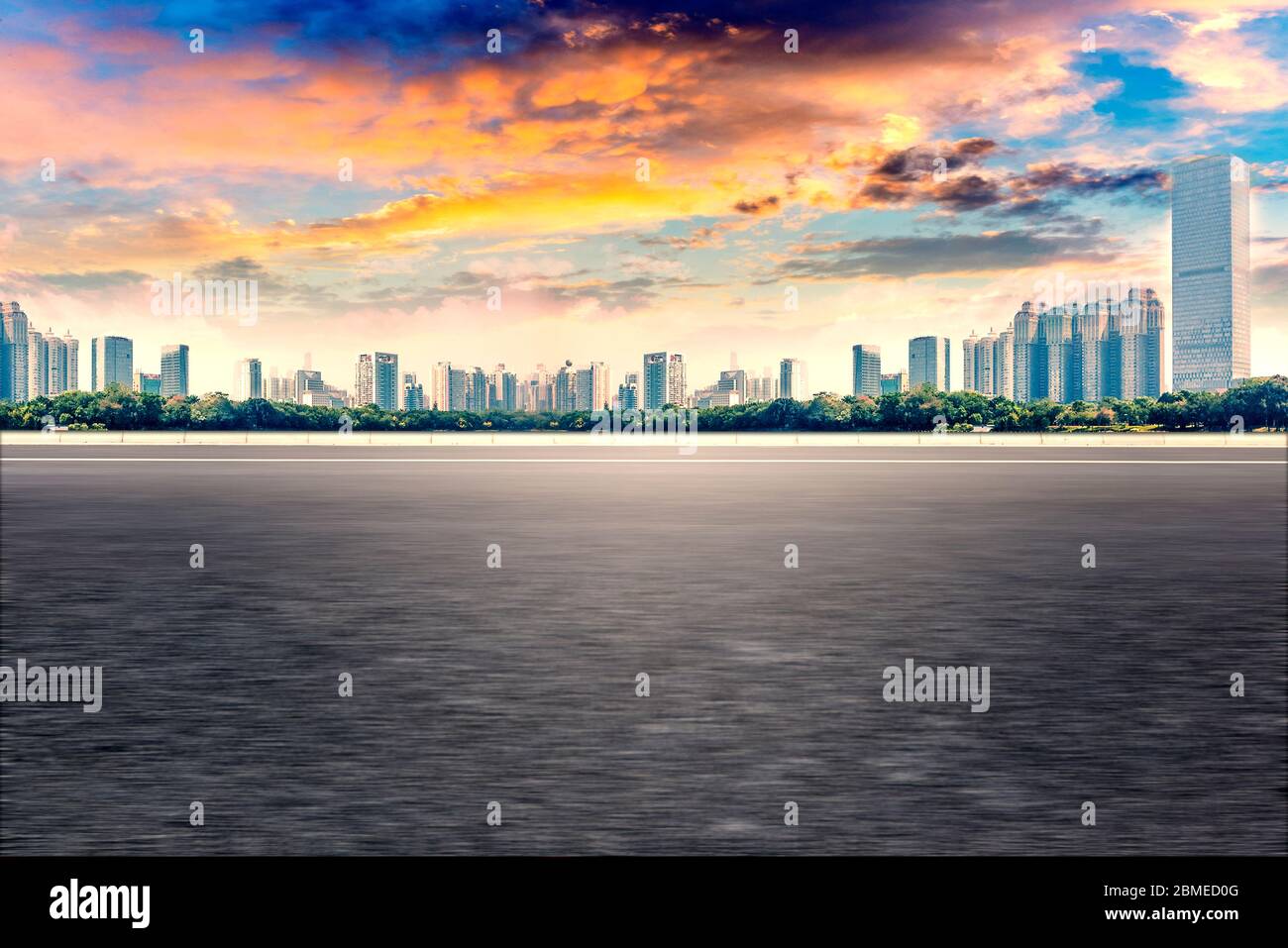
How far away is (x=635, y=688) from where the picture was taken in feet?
26.3

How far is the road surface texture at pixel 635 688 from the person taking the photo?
17.4ft

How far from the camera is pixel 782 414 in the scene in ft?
528

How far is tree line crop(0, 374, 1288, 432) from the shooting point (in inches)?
5827

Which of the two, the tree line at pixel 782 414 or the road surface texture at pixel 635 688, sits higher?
the tree line at pixel 782 414

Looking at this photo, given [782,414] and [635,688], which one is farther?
[782,414]

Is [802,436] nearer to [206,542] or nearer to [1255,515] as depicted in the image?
[1255,515]

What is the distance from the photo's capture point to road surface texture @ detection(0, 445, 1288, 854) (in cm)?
529

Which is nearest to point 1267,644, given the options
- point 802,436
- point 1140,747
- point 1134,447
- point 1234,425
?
point 1140,747

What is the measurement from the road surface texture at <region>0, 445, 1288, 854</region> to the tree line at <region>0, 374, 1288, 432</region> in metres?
135

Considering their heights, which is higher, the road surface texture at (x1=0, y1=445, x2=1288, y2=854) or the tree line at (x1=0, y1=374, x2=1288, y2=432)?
the tree line at (x1=0, y1=374, x2=1288, y2=432)

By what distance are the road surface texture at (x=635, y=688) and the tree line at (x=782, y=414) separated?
5317 inches

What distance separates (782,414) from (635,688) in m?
154

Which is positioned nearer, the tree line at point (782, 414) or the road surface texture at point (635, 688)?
the road surface texture at point (635, 688)

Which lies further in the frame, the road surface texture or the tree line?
the tree line
